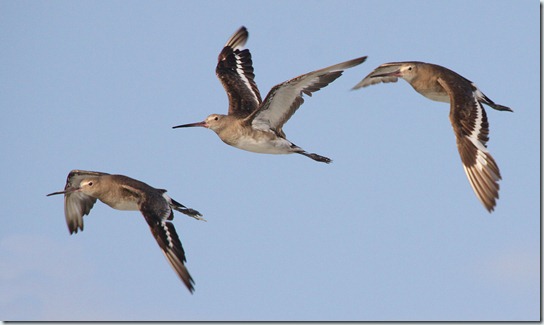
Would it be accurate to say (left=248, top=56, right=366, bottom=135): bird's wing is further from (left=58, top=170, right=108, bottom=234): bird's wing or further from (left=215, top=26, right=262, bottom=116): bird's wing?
(left=58, top=170, right=108, bottom=234): bird's wing

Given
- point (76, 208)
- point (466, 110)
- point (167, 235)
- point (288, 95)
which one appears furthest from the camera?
point (76, 208)

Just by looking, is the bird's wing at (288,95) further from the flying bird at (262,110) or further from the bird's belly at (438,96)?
the bird's belly at (438,96)

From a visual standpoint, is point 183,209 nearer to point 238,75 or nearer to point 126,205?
point 126,205

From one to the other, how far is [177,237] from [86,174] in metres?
3.06

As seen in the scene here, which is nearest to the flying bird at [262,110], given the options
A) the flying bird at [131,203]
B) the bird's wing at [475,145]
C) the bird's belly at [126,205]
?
the flying bird at [131,203]

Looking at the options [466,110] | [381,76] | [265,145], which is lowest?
[265,145]

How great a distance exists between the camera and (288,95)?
14516mm

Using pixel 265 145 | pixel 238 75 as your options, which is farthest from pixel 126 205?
pixel 238 75

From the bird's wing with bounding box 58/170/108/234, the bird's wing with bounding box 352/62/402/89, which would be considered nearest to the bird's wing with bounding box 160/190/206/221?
the bird's wing with bounding box 58/170/108/234

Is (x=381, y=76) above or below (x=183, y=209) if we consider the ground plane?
above

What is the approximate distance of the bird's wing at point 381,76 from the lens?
1700cm

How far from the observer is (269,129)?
14.9m

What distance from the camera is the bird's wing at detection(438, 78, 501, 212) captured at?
548 inches

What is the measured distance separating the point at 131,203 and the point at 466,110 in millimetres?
5008
